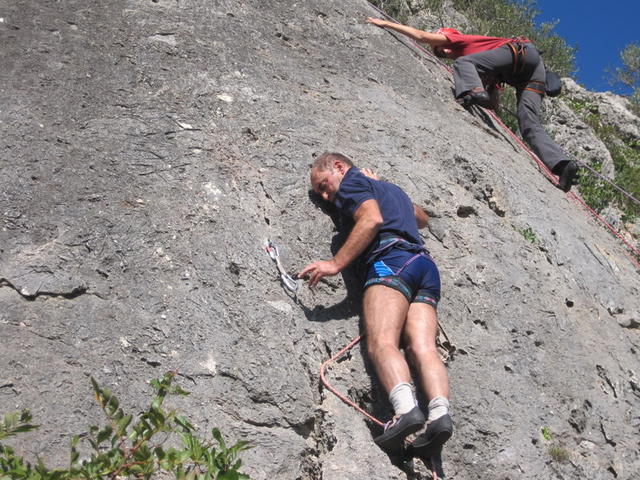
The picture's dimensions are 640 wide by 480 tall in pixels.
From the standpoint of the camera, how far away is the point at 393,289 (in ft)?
16.2

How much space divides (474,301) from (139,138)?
2.79 meters

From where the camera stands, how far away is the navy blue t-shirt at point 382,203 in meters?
5.25

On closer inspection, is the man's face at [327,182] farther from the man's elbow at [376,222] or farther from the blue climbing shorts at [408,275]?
the blue climbing shorts at [408,275]

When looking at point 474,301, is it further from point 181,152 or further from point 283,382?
point 181,152

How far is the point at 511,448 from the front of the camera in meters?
4.75

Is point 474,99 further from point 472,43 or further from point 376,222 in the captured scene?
→ point 376,222

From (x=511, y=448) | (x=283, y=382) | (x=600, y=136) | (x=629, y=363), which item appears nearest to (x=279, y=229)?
(x=283, y=382)

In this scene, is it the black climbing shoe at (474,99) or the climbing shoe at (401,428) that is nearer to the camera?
the climbing shoe at (401,428)

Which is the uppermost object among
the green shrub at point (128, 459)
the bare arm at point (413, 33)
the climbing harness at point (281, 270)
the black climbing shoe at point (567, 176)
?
the bare arm at point (413, 33)

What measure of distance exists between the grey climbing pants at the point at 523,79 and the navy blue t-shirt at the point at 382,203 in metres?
3.40

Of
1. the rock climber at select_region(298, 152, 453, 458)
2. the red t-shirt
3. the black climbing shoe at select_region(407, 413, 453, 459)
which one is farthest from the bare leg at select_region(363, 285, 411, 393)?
the red t-shirt

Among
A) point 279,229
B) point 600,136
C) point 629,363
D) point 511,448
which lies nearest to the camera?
point 511,448

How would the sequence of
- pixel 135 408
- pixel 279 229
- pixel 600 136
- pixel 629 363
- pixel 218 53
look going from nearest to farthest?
1. pixel 135 408
2. pixel 279 229
3. pixel 629 363
4. pixel 218 53
5. pixel 600 136

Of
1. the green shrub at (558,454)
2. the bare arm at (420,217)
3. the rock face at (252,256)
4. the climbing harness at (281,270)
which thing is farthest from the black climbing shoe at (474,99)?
the green shrub at (558,454)
